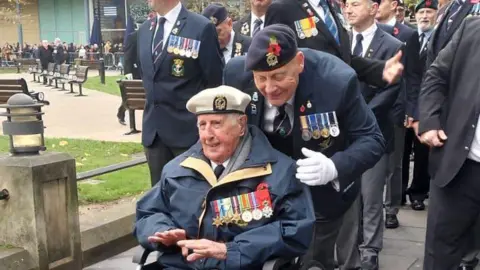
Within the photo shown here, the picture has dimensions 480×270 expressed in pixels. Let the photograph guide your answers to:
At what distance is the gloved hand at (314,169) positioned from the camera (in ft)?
9.04

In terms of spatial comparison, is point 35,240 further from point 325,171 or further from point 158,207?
point 325,171

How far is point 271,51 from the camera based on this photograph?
2805 millimetres

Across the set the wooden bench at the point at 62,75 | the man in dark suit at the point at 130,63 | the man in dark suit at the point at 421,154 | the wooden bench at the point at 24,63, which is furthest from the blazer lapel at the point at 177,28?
the wooden bench at the point at 24,63

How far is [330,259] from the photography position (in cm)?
339

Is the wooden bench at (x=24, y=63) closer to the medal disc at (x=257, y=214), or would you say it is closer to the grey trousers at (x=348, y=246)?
the grey trousers at (x=348, y=246)

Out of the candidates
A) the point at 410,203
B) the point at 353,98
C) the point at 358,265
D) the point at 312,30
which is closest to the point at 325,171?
the point at 353,98

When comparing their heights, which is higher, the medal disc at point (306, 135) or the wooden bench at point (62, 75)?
the medal disc at point (306, 135)

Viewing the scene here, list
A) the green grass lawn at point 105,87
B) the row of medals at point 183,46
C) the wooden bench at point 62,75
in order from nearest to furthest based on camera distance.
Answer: the row of medals at point 183,46 → the green grass lawn at point 105,87 → the wooden bench at point 62,75

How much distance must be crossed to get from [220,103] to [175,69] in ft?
5.09

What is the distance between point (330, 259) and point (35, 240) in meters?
2.09

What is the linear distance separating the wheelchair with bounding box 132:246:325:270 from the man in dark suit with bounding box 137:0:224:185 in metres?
1.52

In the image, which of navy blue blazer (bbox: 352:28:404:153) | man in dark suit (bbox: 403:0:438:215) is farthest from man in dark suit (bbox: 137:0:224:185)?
man in dark suit (bbox: 403:0:438:215)

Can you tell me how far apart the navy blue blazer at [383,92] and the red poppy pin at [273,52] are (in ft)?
5.74

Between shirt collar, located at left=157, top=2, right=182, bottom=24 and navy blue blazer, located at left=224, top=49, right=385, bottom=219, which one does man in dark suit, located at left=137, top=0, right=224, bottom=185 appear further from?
navy blue blazer, located at left=224, top=49, right=385, bottom=219
